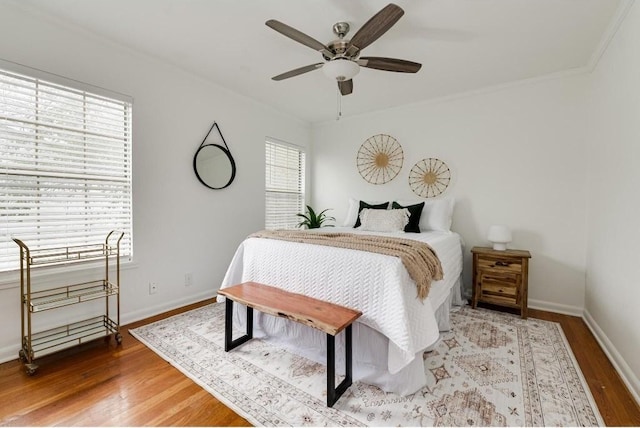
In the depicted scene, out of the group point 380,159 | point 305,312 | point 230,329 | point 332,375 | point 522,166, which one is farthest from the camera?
point 380,159

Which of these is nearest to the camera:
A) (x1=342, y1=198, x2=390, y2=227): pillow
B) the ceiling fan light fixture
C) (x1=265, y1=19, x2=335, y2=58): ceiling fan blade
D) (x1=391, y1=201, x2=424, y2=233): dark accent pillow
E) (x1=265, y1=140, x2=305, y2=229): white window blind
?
(x1=265, y1=19, x2=335, y2=58): ceiling fan blade

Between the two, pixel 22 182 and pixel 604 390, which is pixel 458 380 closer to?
pixel 604 390

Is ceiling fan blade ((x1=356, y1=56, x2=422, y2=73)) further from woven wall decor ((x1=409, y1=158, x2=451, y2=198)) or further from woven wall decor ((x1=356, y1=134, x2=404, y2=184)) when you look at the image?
woven wall decor ((x1=356, y1=134, x2=404, y2=184))

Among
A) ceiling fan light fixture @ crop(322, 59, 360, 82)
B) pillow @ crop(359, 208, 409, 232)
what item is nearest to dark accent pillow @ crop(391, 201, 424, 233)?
pillow @ crop(359, 208, 409, 232)

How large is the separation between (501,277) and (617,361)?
1.01 m

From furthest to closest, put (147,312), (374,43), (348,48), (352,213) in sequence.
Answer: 1. (352,213)
2. (147,312)
3. (374,43)
4. (348,48)

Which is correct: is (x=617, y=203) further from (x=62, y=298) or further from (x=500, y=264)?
(x=62, y=298)

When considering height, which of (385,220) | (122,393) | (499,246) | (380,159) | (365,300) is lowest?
(122,393)

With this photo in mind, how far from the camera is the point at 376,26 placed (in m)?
1.73

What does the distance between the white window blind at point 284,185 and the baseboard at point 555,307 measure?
315 cm

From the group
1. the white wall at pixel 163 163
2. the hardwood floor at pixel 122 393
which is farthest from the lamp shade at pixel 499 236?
the white wall at pixel 163 163

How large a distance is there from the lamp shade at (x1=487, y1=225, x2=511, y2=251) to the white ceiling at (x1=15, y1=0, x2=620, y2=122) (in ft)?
5.18

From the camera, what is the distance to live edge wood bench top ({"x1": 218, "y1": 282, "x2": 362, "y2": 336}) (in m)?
1.58

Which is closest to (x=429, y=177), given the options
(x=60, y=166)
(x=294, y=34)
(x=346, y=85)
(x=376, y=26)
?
(x=346, y=85)
